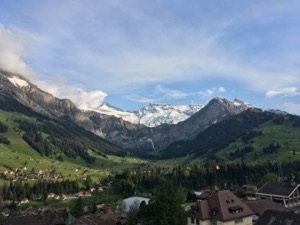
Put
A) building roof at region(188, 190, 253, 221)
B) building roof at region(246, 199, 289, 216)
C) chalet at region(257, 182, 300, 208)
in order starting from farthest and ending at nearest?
1. chalet at region(257, 182, 300, 208)
2. building roof at region(246, 199, 289, 216)
3. building roof at region(188, 190, 253, 221)

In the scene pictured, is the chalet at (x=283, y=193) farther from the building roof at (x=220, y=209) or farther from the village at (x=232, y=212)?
the building roof at (x=220, y=209)

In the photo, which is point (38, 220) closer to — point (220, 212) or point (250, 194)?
point (220, 212)

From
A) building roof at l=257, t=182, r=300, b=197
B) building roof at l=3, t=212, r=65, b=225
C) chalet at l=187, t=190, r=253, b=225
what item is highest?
building roof at l=257, t=182, r=300, b=197

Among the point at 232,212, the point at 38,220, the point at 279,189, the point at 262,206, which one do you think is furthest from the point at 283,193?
the point at 38,220

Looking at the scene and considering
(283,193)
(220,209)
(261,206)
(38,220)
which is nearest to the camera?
(220,209)

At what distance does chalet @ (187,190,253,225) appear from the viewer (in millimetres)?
86675

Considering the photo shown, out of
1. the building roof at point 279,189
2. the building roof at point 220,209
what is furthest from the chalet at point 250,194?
the building roof at point 220,209

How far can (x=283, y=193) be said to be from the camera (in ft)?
449

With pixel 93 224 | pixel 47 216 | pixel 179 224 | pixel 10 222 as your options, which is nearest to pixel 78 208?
pixel 47 216

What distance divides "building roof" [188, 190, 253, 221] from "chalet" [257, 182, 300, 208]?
169ft

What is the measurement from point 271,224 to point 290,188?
76711 millimetres

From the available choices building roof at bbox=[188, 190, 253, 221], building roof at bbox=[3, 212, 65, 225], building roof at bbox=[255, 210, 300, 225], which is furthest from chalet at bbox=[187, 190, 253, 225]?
building roof at bbox=[3, 212, 65, 225]

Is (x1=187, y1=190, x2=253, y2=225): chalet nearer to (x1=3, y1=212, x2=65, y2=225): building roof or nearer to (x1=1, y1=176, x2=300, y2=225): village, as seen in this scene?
(x1=1, y1=176, x2=300, y2=225): village

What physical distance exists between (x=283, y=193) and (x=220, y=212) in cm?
5933
